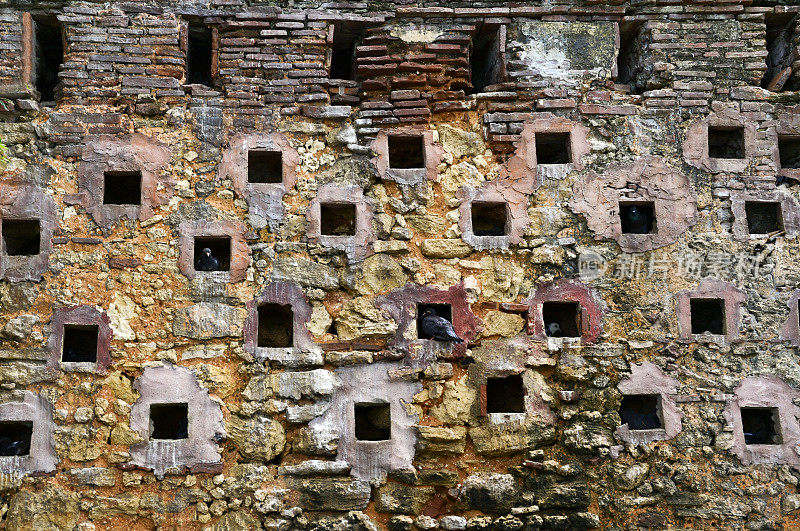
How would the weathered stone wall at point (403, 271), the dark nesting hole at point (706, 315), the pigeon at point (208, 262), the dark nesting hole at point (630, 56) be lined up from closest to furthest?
the weathered stone wall at point (403, 271) → the pigeon at point (208, 262) → the dark nesting hole at point (706, 315) → the dark nesting hole at point (630, 56)

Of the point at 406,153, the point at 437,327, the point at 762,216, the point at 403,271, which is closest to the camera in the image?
the point at 437,327

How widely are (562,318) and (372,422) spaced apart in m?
1.82

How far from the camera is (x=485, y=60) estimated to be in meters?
7.41

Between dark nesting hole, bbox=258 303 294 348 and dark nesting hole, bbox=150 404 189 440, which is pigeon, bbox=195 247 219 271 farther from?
dark nesting hole, bbox=150 404 189 440

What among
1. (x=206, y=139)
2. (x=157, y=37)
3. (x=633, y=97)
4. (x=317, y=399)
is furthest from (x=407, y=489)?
(x=157, y=37)

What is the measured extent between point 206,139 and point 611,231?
3.47 meters

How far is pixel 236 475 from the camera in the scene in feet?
19.8

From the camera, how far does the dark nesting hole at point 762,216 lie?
22.5ft

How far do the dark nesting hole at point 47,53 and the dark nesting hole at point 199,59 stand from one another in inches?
42.5

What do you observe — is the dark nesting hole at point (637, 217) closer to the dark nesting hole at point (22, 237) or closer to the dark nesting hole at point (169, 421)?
the dark nesting hole at point (169, 421)

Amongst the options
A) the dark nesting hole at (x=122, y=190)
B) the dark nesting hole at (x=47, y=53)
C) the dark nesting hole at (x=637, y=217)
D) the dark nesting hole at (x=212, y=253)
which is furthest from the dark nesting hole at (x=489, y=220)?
the dark nesting hole at (x=47, y=53)

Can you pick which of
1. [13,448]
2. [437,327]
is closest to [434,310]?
[437,327]

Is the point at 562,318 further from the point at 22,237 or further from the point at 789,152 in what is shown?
the point at 22,237

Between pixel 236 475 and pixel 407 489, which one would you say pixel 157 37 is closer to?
pixel 236 475
